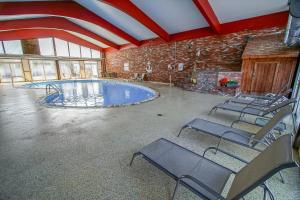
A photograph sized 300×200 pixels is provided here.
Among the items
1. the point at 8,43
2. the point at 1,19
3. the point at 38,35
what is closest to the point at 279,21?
the point at 1,19

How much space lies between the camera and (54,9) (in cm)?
766

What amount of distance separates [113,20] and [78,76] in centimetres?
944

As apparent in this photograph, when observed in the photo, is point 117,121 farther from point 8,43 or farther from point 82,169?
point 8,43

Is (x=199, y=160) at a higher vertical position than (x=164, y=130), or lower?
higher

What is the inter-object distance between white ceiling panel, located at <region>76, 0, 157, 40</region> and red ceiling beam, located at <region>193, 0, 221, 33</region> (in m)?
4.60

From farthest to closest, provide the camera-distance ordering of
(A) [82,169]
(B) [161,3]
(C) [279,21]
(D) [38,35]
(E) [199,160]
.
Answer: (D) [38,35]
(B) [161,3]
(C) [279,21]
(A) [82,169]
(E) [199,160]

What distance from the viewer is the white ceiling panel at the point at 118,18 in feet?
26.4

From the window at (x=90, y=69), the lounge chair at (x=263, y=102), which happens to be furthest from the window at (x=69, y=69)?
the lounge chair at (x=263, y=102)

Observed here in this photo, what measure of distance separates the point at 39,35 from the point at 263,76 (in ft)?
54.3

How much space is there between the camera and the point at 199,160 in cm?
165

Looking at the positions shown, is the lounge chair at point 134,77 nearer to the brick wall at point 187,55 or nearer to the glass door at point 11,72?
the brick wall at point 187,55

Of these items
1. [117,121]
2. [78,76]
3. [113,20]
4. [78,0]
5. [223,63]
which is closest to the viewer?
[117,121]

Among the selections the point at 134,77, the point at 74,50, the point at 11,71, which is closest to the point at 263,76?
the point at 134,77

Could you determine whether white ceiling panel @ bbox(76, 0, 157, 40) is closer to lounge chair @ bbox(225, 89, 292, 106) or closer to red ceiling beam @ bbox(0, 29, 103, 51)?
red ceiling beam @ bbox(0, 29, 103, 51)
